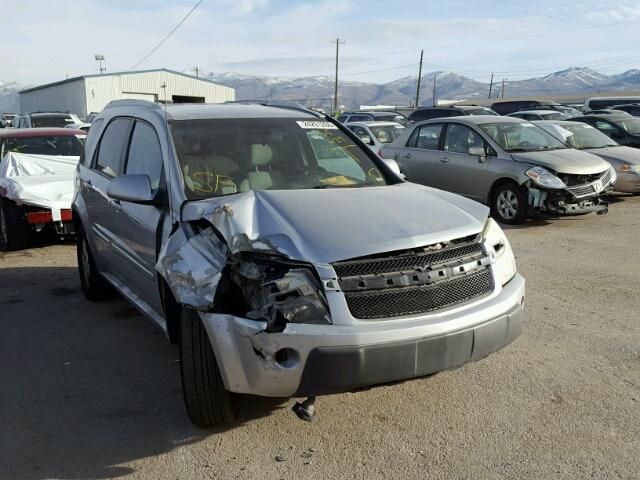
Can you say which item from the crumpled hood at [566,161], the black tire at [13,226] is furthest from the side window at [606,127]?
the black tire at [13,226]

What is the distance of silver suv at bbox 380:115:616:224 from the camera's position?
922cm

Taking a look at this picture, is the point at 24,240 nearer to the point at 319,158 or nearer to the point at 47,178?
the point at 47,178

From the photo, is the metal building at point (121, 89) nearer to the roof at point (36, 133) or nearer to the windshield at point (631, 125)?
the windshield at point (631, 125)

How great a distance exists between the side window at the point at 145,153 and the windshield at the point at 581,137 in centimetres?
929

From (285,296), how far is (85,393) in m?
1.74

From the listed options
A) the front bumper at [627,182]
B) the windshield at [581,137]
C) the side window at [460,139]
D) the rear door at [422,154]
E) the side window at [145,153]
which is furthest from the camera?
the windshield at [581,137]

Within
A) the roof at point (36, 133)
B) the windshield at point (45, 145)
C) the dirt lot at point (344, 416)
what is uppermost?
the roof at point (36, 133)

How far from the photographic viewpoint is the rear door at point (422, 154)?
35.9 feet

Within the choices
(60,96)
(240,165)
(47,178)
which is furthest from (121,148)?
(60,96)

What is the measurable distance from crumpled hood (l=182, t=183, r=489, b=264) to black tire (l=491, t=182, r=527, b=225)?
6002 mm

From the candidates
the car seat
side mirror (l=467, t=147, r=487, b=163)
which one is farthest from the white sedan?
the car seat

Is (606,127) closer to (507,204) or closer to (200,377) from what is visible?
(507,204)

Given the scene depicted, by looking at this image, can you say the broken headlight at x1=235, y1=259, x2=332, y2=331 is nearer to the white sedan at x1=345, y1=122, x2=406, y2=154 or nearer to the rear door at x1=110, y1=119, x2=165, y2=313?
the rear door at x1=110, y1=119, x2=165, y2=313

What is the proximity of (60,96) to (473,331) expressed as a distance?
190ft
